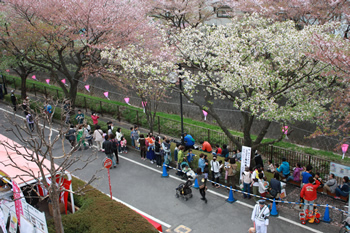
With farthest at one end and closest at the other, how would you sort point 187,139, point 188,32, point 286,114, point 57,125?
point 57,125 → point 187,139 → point 188,32 → point 286,114

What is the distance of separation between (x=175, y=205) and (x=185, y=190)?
2.33 feet

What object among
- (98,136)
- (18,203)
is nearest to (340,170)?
(18,203)

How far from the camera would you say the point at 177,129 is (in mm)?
19594

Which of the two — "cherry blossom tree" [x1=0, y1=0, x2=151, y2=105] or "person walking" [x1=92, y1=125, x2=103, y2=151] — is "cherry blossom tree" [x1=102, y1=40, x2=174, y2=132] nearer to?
"cherry blossom tree" [x1=0, y1=0, x2=151, y2=105]

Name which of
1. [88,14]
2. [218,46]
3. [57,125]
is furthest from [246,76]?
[57,125]

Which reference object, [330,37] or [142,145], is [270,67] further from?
[142,145]

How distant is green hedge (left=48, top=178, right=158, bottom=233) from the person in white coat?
310 cm

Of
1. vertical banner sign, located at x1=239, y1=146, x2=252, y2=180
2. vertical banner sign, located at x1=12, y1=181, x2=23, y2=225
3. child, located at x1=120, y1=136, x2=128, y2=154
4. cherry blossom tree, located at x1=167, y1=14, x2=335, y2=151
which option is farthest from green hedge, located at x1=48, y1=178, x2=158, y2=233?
child, located at x1=120, y1=136, x2=128, y2=154

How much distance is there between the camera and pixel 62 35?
60.9ft

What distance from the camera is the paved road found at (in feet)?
36.3

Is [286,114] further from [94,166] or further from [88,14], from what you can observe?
[88,14]

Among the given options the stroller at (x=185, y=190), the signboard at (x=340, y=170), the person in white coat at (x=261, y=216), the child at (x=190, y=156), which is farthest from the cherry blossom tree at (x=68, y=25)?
the signboard at (x=340, y=170)

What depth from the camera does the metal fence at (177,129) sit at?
14.1 meters

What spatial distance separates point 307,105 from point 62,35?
13826 mm
